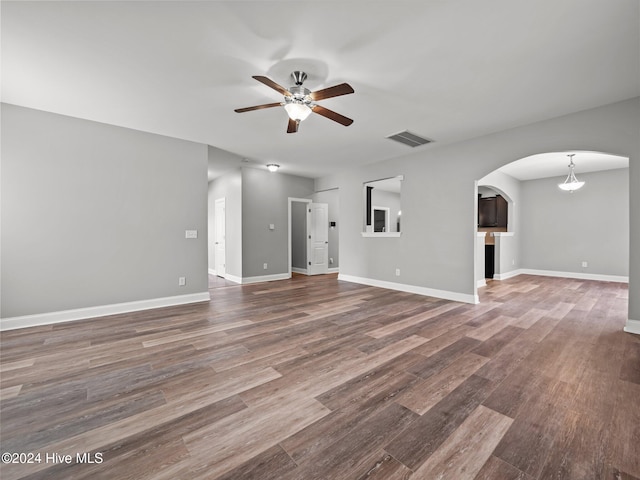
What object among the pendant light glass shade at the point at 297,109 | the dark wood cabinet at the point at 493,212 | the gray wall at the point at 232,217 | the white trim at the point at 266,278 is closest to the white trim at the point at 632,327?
the pendant light glass shade at the point at 297,109

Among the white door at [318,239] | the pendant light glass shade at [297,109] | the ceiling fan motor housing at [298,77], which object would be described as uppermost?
the ceiling fan motor housing at [298,77]

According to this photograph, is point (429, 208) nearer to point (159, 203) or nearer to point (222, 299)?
point (222, 299)

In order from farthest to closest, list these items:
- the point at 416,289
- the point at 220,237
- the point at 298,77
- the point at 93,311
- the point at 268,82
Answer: the point at 220,237
the point at 416,289
the point at 93,311
the point at 298,77
the point at 268,82

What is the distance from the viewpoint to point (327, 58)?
97.8 inches

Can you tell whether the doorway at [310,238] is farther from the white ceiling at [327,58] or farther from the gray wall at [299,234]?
the white ceiling at [327,58]

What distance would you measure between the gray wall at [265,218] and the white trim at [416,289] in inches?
72.5

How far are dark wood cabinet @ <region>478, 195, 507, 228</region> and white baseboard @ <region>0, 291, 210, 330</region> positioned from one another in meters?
7.90

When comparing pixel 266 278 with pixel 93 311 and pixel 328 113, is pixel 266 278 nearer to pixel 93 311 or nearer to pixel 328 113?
pixel 93 311

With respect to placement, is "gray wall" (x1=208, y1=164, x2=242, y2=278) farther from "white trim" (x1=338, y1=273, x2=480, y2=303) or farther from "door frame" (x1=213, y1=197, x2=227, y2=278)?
"white trim" (x1=338, y1=273, x2=480, y2=303)

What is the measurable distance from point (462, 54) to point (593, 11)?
837mm

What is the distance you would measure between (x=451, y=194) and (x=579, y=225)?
5081 mm

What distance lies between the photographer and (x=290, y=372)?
2.28 metres

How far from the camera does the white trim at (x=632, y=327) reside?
3178 millimetres

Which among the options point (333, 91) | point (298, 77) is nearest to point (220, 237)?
point (298, 77)
